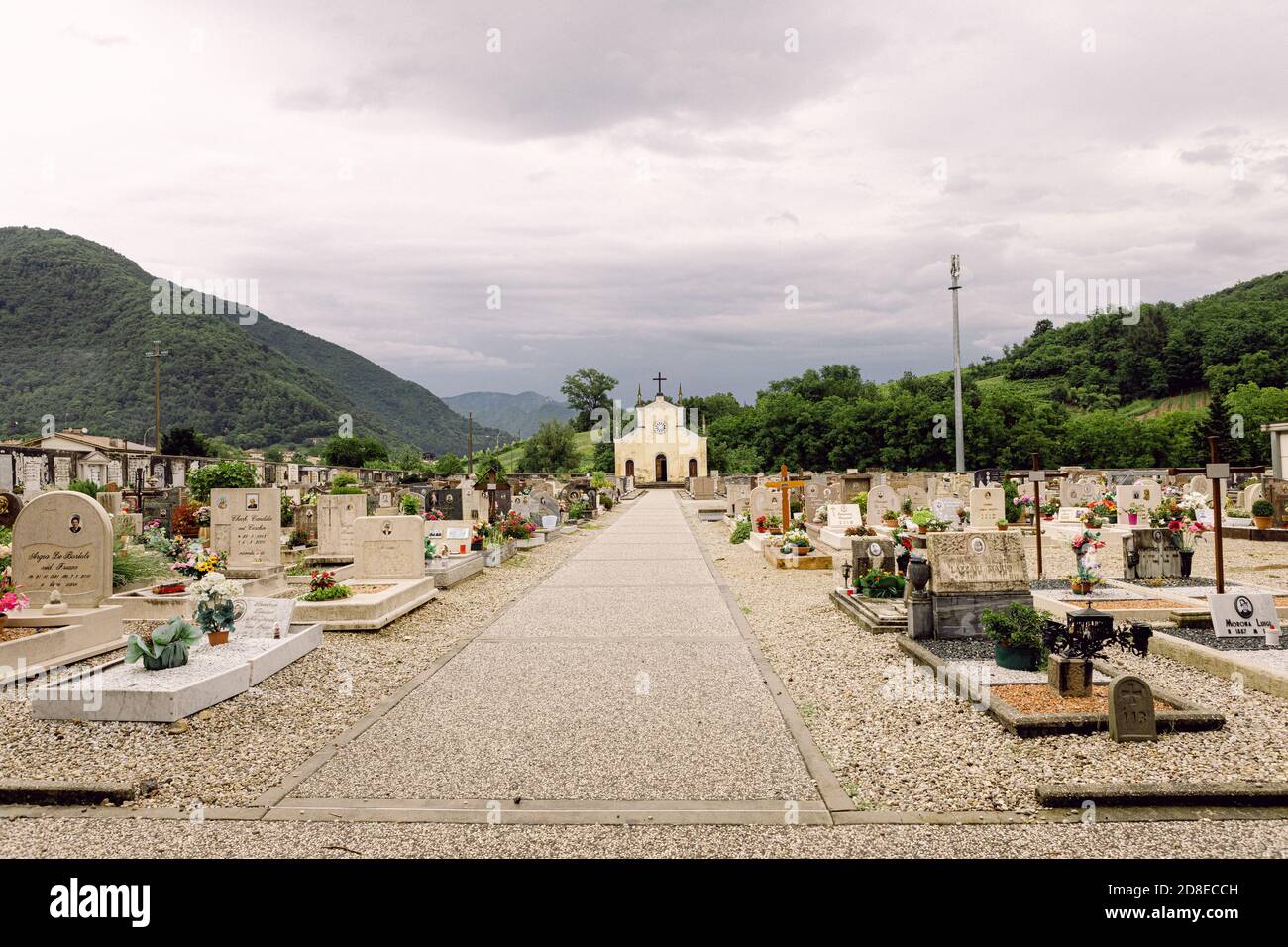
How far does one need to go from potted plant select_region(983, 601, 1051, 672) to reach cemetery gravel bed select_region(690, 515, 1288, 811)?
0.89 m

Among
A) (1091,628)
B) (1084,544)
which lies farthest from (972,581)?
(1084,544)

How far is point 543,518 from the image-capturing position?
24.8m

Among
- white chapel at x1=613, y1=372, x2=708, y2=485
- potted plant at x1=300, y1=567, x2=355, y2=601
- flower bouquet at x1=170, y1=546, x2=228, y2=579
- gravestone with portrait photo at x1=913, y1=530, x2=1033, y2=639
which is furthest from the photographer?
white chapel at x1=613, y1=372, x2=708, y2=485

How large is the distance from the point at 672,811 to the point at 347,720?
3.04 meters

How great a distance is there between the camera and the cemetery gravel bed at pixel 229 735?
5.04 meters

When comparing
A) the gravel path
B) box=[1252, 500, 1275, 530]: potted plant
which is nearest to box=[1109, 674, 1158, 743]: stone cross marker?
the gravel path

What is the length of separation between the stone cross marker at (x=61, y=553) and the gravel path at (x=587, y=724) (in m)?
4.15

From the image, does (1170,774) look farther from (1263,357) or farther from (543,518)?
(1263,357)

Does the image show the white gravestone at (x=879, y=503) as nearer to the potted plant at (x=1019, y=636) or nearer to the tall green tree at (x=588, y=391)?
the potted plant at (x=1019, y=636)

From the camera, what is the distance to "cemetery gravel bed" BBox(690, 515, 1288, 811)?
187 inches

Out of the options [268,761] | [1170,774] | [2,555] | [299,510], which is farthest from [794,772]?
[299,510]

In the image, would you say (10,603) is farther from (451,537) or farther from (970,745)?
(451,537)

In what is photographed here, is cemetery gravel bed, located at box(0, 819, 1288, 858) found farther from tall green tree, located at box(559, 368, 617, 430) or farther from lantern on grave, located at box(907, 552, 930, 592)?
tall green tree, located at box(559, 368, 617, 430)

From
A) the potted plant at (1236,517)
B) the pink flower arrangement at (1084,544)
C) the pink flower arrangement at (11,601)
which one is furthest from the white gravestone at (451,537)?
the potted plant at (1236,517)
